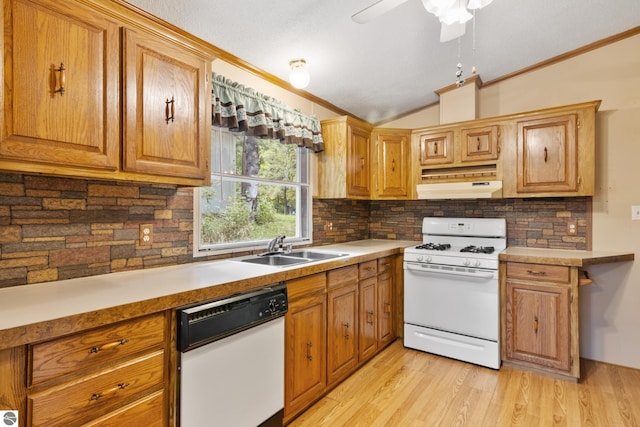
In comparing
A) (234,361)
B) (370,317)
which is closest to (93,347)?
(234,361)

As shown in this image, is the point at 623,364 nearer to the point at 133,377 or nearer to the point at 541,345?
the point at 541,345

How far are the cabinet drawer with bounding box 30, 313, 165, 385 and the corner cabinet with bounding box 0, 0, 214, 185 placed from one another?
2.24 ft

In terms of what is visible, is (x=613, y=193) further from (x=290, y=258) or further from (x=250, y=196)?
(x=250, y=196)

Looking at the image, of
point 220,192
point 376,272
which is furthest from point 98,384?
point 376,272

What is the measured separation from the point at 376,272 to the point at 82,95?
7.66ft

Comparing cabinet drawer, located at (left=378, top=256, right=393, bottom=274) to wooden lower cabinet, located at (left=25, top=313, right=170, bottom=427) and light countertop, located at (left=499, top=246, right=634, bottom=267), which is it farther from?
wooden lower cabinet, located at (left=25, top=313, right=170, bottom=427)

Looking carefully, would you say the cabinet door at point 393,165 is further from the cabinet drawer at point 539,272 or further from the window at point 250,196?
the cabinet drawer at point 539,272

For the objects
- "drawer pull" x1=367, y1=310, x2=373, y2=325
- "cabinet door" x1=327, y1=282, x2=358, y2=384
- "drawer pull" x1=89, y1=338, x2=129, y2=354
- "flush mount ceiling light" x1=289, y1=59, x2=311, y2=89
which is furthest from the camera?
"drawer pull" x1=367, y1=310, x2=373, y2=325

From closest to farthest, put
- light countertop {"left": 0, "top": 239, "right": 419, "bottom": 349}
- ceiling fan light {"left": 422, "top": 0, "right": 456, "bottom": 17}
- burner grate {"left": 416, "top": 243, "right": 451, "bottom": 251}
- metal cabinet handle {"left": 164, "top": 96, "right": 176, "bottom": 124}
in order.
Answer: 1. light countertop {"left": 0, "top": 239, "right": 419, "bottom": 349}
2. ceiling fan light {"left": 422, "top": 0, "right": 456, "bottom": 17}
3. metal cabinet handle {"left": 164, "top": 96, "right": 176, "bottom": 124}
4. burner grate {"left": 416, "top": 243, "right": 451, "bottom": 251}

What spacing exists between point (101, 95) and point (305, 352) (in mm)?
1730

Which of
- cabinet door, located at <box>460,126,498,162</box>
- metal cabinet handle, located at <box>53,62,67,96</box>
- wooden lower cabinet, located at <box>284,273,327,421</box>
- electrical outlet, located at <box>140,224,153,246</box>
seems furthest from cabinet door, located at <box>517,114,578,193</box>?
metal cabinet handle, located at <box>53,62,67,96</box>

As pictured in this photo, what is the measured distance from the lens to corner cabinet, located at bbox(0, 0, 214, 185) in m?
1.25

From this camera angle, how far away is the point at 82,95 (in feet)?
4.62

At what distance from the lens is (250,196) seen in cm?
271
